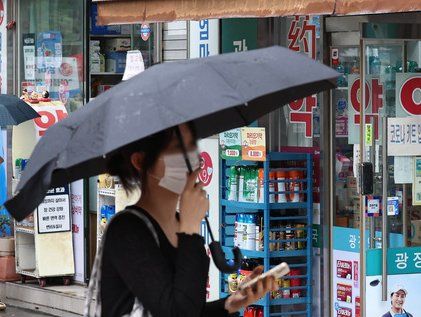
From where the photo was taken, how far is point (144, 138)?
3.55 meters

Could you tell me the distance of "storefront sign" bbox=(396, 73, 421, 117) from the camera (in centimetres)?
800

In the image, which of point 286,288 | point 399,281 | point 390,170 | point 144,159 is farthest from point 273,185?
point 144,159

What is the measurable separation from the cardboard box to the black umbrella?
864 cm

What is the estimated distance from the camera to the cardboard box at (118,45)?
12.5 m

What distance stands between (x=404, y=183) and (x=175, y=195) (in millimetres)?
4764

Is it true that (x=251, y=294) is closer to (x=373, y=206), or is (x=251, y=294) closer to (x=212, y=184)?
(x=373, y=206)

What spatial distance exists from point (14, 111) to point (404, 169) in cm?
459

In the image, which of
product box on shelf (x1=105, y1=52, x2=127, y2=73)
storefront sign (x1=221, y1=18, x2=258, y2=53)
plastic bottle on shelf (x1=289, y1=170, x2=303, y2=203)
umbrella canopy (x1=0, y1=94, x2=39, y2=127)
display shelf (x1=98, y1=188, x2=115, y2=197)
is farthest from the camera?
product box on shelf (x1=105, y1=52, x2=127, y2=73)

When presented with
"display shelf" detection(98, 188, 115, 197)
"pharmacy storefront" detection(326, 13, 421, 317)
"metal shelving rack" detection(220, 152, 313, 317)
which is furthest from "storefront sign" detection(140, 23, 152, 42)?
"pharmacy storefront" detection(326, 13, 421, 317)

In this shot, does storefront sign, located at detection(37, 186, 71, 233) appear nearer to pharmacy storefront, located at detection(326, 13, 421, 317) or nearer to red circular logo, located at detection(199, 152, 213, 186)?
red circular logo, located at detection(199, 152, 213, 186)

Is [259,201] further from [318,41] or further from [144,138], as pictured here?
[144,138]

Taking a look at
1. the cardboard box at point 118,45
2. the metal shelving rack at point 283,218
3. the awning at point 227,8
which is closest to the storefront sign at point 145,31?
the cardboard box at point 118,45

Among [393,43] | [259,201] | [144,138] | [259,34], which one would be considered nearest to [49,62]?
[259,34]

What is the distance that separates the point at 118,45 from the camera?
12531 mm
